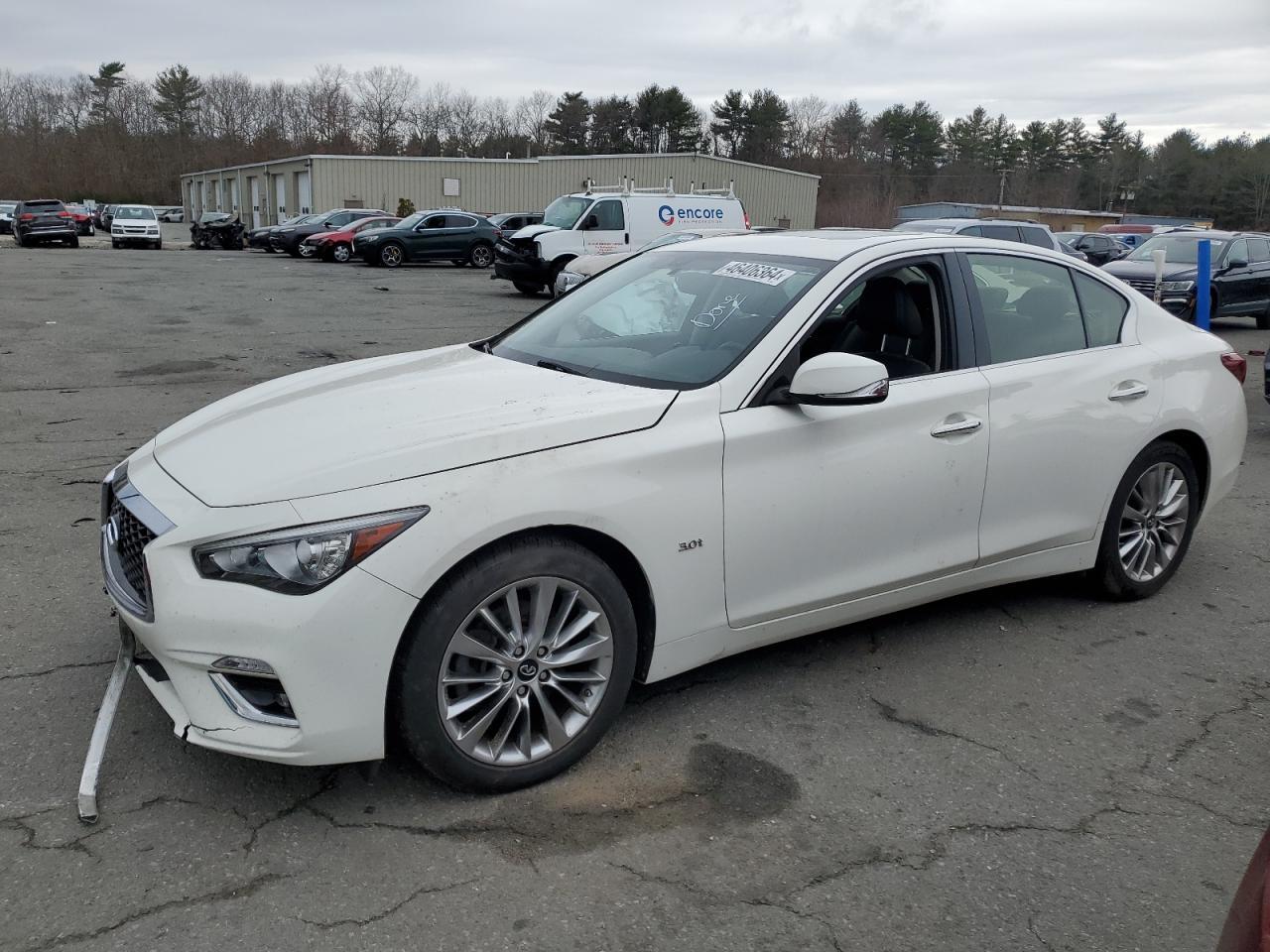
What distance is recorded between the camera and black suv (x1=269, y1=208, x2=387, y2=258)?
115 feet

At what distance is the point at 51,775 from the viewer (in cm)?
311

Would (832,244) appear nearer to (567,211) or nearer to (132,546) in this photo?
(132,546)

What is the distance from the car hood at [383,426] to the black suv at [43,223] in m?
39.2

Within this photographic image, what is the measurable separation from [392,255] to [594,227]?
11.0 meters

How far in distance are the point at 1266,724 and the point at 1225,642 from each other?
76 cm

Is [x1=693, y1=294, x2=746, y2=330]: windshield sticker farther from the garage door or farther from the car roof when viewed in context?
the garage door

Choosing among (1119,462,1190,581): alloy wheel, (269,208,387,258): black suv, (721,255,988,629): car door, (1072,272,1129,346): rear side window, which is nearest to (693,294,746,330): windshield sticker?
(721,255,988,629): car door

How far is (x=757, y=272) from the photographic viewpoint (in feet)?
13.2

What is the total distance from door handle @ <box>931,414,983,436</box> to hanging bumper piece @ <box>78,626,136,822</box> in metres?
2.80

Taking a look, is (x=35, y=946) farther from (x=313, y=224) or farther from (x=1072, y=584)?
(x=313, y=224)

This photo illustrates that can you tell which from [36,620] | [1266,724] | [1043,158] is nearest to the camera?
[1266,724]

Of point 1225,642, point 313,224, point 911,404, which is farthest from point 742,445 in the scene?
point 313,224

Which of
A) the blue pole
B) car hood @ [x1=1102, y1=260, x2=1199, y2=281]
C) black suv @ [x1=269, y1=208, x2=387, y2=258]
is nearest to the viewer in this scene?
the blue pole

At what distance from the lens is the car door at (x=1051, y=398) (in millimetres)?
4059
